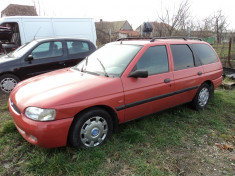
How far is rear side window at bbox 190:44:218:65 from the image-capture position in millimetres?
4094

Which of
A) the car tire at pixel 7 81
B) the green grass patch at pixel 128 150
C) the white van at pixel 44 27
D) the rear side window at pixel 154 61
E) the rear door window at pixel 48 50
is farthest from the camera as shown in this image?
the white van at pixel 44 27

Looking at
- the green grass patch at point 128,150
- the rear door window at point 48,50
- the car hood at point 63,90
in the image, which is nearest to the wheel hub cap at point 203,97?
the green grass patch at point 128,150

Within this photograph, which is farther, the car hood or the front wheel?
the front wheel

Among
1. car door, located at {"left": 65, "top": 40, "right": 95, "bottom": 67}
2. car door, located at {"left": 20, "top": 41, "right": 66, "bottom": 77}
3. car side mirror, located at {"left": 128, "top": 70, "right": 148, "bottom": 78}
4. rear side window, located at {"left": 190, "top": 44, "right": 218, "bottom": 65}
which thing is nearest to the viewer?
car side mirror, located at {"left": 128, "top": 70, "right": 148, "bottom": 78}

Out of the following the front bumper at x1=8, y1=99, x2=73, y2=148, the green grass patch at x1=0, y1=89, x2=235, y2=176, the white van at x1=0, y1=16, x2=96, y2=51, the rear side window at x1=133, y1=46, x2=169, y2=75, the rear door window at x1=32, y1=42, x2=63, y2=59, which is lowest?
the green grass patch at x1=0, y1=89, x2=235, y2=176

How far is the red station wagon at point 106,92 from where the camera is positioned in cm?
235

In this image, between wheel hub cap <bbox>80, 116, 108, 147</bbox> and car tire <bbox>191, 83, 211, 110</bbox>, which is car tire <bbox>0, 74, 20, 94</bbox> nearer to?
wheel hub cap <bbox>80, 116, 108, 147</bbox>

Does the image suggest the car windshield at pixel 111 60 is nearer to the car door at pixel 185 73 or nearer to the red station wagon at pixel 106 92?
the red station wagon at pixel 106 92

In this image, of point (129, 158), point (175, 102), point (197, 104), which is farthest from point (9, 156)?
point (197, 104)

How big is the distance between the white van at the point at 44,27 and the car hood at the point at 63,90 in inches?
251

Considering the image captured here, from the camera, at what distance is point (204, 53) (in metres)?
4.25

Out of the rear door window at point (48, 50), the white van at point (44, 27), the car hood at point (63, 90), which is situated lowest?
the car hood at point (63, 90)

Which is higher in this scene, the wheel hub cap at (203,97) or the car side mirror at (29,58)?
the car side mirror at (29,58)

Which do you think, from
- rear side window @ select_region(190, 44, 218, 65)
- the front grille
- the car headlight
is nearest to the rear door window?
the front grille
